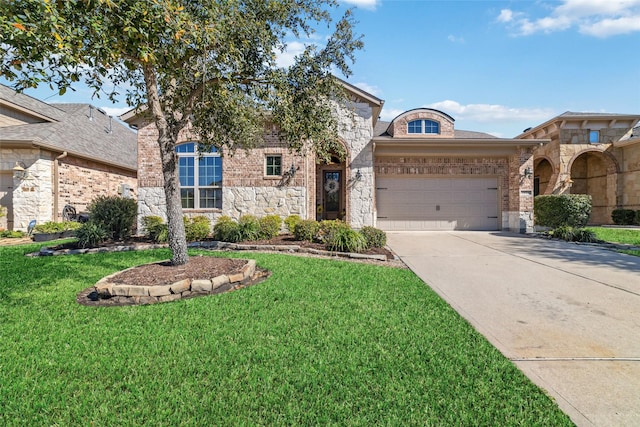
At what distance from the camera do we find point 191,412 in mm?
1938

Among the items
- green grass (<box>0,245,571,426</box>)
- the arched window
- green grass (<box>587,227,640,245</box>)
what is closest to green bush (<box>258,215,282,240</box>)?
the arched window

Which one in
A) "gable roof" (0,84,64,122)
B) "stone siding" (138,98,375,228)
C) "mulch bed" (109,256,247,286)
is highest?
"gable roof" (0,84,64,122)

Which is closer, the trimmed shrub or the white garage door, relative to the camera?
the trimmed shrub

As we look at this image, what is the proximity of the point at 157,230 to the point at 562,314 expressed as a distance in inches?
390

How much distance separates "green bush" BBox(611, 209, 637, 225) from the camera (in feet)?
51.0

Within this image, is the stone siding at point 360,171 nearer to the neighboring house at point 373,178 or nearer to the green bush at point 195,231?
the neighboring house at point 373,178

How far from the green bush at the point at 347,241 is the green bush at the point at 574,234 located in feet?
24.8

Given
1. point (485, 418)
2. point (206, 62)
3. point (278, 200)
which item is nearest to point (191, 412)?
point (485, 418)

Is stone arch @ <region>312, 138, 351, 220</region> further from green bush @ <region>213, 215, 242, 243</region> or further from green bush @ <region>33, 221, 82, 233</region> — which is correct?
green bush @ <region>33, 221, 82, 233</region>

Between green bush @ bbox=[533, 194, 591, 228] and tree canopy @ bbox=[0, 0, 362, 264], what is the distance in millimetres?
9652

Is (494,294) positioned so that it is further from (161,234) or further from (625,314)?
(161,234)

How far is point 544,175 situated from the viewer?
18.3 meters

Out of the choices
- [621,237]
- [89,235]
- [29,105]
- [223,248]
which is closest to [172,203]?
[223,248]

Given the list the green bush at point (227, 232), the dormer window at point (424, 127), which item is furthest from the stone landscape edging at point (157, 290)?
the dormer window at point (424, 127)
